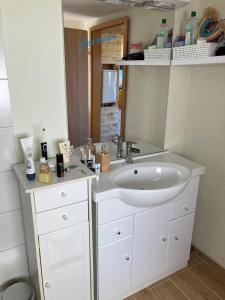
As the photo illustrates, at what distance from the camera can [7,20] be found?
1.22 meters

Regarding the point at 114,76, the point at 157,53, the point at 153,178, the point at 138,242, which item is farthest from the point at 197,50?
the point at 138,242

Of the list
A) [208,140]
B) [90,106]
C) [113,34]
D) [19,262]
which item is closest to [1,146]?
[90,106]

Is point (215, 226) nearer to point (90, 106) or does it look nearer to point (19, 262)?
point (90, 106)

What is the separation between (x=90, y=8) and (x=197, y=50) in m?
0.67

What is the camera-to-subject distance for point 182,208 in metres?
1.68

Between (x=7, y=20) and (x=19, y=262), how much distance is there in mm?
1392

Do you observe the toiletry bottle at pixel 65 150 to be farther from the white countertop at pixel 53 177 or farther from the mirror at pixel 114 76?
the mirror at pixel 114 76

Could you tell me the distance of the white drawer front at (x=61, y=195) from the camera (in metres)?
1.16

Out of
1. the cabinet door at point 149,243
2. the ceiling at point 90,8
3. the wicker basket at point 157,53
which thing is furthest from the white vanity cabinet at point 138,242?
the ceiling at point 90,8

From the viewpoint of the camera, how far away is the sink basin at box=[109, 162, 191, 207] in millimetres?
1397

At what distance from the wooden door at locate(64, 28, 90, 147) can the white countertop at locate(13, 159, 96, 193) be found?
29cm

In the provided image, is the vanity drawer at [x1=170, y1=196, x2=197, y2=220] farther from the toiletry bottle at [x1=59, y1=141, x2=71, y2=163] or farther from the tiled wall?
the tiled wall

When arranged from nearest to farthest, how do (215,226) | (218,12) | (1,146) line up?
(1,146) → (218,12) → (215,226)

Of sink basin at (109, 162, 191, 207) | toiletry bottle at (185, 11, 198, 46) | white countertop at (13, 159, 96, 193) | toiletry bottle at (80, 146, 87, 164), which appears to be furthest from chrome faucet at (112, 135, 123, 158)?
toiletry bottle at (185, 11, 198, 46)
